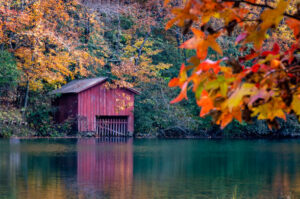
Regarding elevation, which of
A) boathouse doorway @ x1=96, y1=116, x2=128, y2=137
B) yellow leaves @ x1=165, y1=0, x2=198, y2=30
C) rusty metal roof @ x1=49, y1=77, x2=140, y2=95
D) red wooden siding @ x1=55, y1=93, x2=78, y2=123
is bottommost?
boathouse doorway @ x1=96, y1=116, x2=128, y2=137

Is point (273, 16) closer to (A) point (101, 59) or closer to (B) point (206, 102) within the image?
(B) point (206, 102)

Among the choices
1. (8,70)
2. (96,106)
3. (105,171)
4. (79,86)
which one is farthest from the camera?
(96,106)

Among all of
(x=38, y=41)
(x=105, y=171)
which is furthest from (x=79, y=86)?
(x=105, y=171)

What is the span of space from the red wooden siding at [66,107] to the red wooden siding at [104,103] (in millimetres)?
435

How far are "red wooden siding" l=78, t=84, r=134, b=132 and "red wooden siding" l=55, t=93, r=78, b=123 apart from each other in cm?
44

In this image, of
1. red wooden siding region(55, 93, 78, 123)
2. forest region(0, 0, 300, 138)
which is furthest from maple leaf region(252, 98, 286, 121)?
red wooden siding region(55, 93, 78, 123)

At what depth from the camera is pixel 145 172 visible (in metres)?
15.5

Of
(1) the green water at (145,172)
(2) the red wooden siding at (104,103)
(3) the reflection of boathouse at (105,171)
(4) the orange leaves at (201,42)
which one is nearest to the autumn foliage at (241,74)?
(4) the orange leaves at (201,42)

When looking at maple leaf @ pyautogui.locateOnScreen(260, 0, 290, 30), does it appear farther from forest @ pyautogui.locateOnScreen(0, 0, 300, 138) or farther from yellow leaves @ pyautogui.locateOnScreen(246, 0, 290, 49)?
forest @ pyautogui.locateOnScreen(0, 0, 300, 138)

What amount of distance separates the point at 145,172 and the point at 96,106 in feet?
53.7

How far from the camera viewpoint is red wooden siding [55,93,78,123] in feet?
102

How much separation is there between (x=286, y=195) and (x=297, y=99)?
965cm

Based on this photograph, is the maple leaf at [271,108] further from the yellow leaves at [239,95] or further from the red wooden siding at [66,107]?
the red wooden siding at [66,107]

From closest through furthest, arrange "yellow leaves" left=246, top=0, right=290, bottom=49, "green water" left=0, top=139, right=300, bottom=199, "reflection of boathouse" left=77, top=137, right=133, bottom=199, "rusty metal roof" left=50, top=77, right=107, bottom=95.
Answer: "yellow leaves" left=246, top=0, right=290, bottom=49, "green water" left=0, top=139, right=300, bottom=199, "reflection of boathouse" left=77, top=137, right=133, bottom=199, "rusty metal roof" left=50, top=77, right=107, bottom=95
